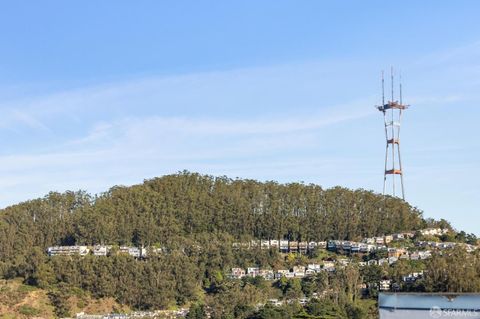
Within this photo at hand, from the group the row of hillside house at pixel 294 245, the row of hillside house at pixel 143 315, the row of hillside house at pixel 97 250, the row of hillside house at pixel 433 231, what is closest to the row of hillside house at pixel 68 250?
the row of hillside house at pixel 97 250

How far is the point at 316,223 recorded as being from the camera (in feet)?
218

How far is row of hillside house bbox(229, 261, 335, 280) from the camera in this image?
57750mm

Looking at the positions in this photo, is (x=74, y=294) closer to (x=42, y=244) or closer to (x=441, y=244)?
(x=42, y=244)

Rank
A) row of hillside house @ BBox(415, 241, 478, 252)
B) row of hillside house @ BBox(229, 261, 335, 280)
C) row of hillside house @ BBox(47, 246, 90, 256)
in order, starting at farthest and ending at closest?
row of hillside house @ BBox(415, 241, 478, 252)
row of hillside house @ BBox(47, 246, 90, 256)
row of hillside house @ BBox(229, 261, 335, 280)

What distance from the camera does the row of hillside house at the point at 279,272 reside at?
57750 millimetres

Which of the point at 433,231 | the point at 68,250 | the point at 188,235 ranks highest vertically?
the point at 433,231

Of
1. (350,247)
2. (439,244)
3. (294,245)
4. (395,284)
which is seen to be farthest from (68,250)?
(439,244)

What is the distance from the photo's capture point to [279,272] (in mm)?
58594

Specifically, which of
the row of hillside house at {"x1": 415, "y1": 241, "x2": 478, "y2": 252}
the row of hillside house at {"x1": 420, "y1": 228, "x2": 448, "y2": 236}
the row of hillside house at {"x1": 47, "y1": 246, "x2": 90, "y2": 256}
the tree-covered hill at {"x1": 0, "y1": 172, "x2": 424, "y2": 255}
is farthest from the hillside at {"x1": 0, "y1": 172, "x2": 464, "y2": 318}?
the row of hillside house at {"x1": 415, "y1": 241, "x2": 478, "y2": 252}

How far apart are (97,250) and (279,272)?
51.2ft

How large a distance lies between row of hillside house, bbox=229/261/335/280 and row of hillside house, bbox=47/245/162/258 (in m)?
6.98

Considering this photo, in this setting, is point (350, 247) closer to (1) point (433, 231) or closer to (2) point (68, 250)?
(1) point (433, 231)

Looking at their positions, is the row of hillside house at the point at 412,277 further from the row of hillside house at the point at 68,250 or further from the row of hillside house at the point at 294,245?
the row of hillside house at the point at 68,250

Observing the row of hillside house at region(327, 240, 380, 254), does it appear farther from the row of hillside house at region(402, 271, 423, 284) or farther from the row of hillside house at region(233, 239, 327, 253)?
the row of hillside house at region(402, 271, 423, 284)
